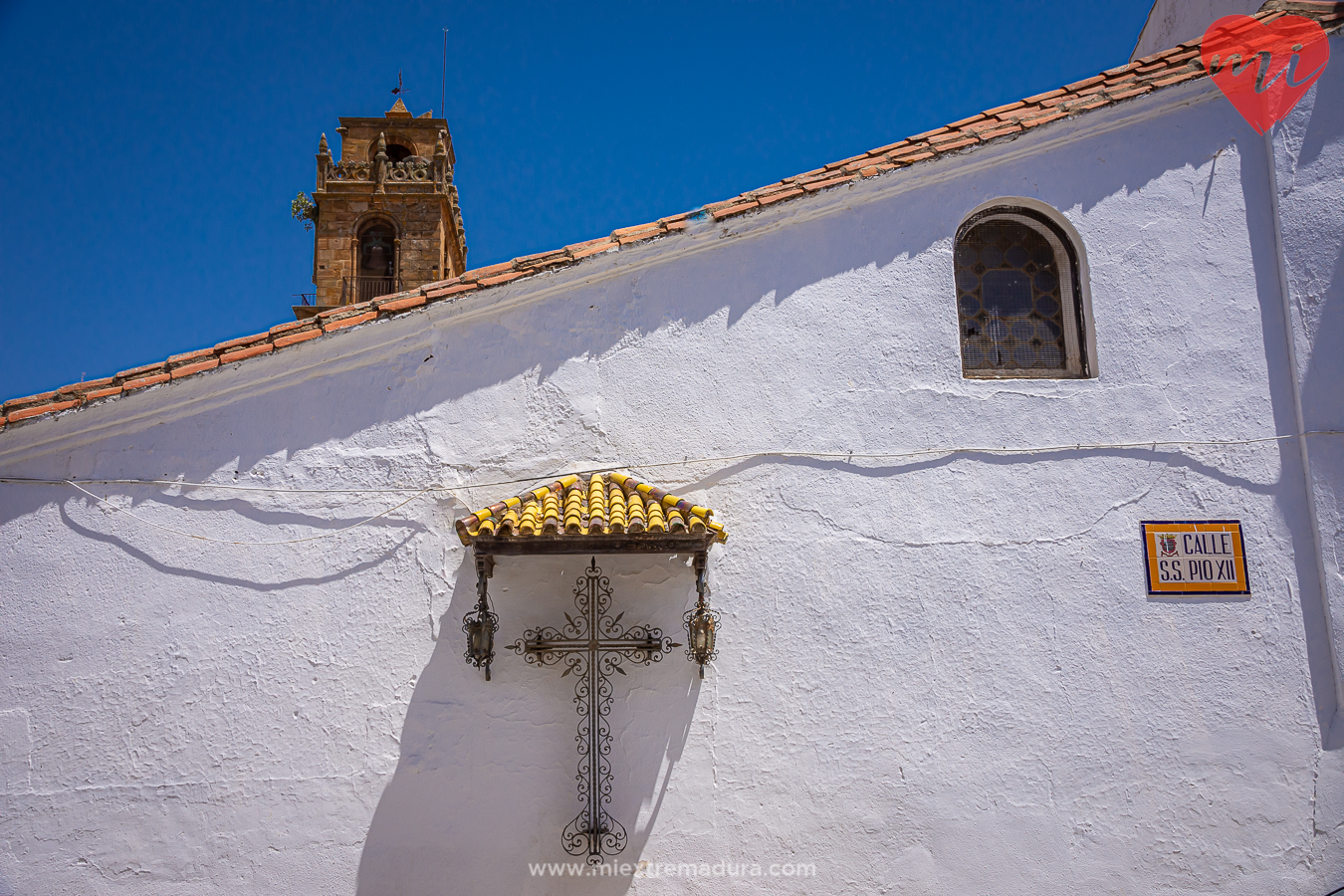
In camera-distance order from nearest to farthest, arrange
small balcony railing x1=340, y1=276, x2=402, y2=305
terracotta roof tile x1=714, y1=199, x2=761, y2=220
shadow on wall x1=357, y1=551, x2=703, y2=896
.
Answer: shadow on wall x1=357, y1=551, x2=703, y2=896 → terracotta roof tile x1=714, y1=199, x2=761, y2=220 → small balcony railing x1=340, y1=276, x2=402, y2=305

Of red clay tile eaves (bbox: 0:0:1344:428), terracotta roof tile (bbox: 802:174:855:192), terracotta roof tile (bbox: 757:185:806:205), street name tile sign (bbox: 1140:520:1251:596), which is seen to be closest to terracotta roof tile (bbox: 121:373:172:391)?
red clay tile eaves (bbox: 0:0:1344:428)

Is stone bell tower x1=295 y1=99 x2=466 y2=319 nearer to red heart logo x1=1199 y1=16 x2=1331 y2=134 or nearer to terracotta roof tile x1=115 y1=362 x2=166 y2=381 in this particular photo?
terracotta roof tile x1=115 y1=362 x2=166 y2=381

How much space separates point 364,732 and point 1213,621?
479 centimetres

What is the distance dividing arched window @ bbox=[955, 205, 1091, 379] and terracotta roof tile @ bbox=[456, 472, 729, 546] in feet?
7.10

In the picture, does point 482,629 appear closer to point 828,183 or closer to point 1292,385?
point 828,183

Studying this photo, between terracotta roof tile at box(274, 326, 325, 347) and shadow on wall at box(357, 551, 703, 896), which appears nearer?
shadow on wall at box(357, 551, 703, 896)

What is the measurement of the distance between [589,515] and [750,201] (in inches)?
87.4

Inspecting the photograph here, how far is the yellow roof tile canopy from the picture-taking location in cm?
438

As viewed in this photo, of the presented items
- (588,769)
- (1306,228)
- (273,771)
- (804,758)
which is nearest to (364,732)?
(273,771)

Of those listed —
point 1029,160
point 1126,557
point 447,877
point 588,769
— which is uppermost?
point 1029,160

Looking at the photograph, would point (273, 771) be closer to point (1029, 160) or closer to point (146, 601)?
point (146, 601)

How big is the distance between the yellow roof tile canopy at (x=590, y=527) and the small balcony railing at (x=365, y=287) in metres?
18.1

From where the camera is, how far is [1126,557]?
5.02 meters

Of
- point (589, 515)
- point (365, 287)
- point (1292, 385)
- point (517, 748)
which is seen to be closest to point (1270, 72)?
point (1292, 385)
